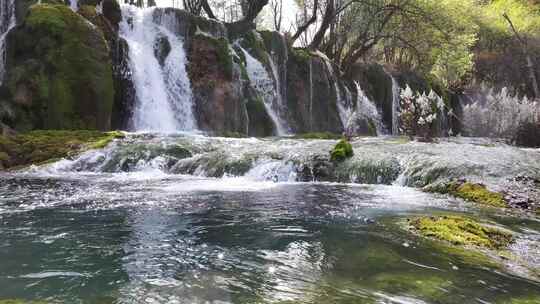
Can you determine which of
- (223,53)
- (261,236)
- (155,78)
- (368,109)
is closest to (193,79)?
(155,78)

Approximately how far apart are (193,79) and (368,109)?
48.5ft

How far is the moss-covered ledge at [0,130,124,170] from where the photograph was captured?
12.6 metres

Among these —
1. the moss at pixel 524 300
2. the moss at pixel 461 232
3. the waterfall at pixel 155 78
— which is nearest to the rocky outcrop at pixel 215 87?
the waterfall at pixel 155 78

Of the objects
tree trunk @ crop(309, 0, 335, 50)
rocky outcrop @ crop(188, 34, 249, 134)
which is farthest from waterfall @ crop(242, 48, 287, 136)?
tree trunk @ crop(309, 0, 335, 50)

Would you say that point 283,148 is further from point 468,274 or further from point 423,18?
point 423,18

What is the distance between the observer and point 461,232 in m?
5.34

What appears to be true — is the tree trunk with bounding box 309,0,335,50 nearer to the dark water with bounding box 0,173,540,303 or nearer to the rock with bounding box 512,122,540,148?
the rock with bounding box 512,122,540,148

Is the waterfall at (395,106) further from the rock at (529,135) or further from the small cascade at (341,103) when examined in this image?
the rock at (529,135)

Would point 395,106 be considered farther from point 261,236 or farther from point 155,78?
point 261,236

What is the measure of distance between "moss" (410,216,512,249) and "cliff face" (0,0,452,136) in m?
13.4

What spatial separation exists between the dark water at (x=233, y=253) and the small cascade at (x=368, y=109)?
23856 millimetres

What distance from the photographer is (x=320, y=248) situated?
470 centimetres

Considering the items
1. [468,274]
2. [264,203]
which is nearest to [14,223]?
[264,203]

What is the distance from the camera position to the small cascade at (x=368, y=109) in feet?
103
